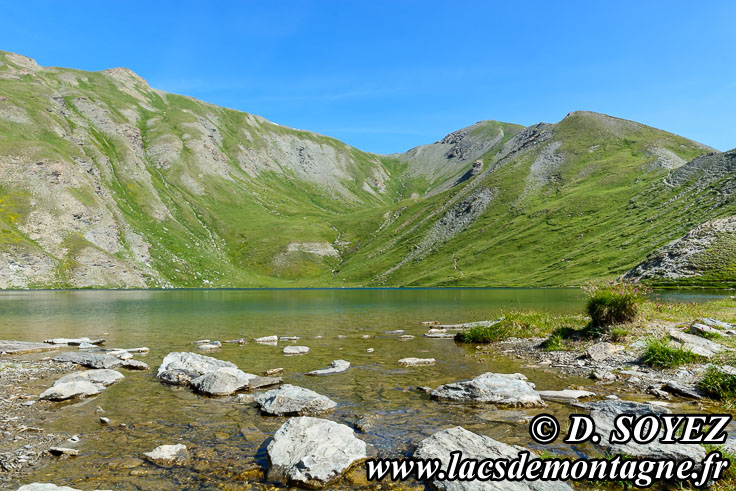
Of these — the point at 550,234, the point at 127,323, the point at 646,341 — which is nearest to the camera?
the point at 646,341

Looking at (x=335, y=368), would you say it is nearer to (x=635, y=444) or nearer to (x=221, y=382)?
(x=221, y=382)

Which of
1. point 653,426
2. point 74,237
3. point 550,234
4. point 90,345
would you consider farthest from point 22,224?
point 550,234

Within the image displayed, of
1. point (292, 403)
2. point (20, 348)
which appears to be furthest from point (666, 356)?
point (20, 348)

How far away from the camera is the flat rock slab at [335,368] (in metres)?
22.1

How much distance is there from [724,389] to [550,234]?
17915 centimetres

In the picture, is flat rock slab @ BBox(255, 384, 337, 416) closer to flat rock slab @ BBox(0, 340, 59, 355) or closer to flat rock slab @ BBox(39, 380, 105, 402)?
flat rock slab @ BBox(39, 380, 105, 402)

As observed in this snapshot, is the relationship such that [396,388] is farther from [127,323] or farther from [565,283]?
[565,283]

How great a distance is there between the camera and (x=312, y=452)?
10.6 metres

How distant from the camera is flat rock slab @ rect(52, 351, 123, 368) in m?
24.0

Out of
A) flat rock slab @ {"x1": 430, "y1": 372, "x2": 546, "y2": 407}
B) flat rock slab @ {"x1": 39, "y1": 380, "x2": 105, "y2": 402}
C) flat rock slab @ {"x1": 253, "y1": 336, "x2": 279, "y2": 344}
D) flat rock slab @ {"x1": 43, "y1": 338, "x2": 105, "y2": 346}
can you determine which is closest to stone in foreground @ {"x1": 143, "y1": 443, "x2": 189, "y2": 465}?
flat rock slab @ {"x1": 39, "y1": 380, "x2": 105, "y2": 402}

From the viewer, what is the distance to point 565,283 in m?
133

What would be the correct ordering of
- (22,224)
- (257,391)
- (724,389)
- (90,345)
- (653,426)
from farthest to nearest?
1. (22,224)
2. (90,345)
3. (257,391)
4. (724,389)
5. (653,426)

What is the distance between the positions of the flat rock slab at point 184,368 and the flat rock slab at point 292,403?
602 cm
